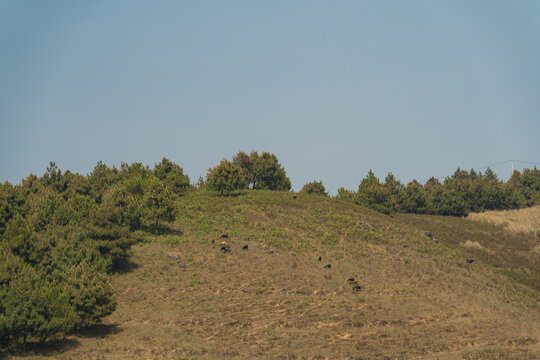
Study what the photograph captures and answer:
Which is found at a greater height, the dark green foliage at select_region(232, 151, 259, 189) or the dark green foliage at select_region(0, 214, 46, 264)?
the dark green foliage at select_region(232, 151, 259, 189)

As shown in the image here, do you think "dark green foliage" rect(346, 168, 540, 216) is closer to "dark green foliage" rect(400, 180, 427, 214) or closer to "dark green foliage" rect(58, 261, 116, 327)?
"dark green foliage" rect(400, 180, 427, 214)

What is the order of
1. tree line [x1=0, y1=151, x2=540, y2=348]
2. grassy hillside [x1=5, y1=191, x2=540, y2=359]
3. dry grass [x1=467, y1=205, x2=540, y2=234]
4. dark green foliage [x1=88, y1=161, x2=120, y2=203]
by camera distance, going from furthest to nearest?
dry grass [x1=467, y1=205, x2=540, y2=234], dark green foliage [x1=88, y1=161, x2=120, y2=203], grassy hillside [x1=5, y1=191, x2=540, y2=359], tree line [x1=0, y1=151, x2=540, y2=348]

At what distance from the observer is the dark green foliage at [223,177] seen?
8588 cm

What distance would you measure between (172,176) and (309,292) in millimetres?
46529

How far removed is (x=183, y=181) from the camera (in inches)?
3418

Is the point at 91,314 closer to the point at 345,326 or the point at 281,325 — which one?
the point at 281,325

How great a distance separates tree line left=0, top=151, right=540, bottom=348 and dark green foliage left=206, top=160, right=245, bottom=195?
178mm

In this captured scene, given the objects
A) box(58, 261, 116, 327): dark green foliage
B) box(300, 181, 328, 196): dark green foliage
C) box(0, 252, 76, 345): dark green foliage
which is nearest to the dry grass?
A: box(300, 181, 328, 196): dark green foliage

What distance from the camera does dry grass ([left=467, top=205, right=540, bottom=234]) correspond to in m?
96.7

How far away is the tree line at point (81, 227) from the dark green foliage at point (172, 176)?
20cm

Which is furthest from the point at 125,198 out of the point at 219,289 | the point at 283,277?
the point at 283,277

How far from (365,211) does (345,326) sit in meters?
50.6

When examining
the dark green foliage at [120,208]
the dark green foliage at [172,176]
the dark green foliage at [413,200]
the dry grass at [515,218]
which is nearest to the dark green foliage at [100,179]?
the dark green foliage at [172,176]

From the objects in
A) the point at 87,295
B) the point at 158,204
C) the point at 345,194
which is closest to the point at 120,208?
the point at 158,204
